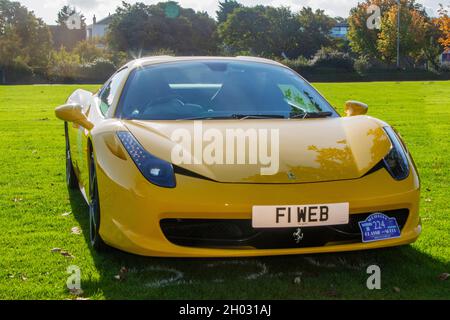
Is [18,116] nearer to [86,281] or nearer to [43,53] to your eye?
[86,281]

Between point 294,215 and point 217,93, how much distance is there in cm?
166

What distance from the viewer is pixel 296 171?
345 cm

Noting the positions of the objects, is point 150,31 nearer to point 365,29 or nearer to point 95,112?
point 365,29

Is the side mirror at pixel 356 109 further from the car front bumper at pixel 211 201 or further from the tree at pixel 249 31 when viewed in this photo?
the tree at pixel 249 31

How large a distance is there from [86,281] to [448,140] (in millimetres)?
8028

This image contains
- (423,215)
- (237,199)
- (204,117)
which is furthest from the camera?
(423,215)

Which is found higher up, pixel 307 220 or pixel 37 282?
pixel 307 220

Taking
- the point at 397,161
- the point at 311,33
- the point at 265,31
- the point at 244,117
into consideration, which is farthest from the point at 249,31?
the point at 397,161

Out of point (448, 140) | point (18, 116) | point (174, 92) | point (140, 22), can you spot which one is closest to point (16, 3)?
point (140, 22)

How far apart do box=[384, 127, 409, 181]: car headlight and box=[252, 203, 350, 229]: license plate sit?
1.77ft

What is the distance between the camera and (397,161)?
3779 mm

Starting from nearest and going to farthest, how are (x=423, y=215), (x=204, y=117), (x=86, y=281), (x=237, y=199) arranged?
(x=237, y=199), (x=86, y=281), (x=204, y=117), (x=423, y=215)

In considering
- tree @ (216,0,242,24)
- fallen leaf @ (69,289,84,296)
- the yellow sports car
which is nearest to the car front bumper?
the yellow sports car

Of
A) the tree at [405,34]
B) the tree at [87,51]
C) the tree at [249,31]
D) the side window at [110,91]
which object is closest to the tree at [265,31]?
the tree at [249,31]
